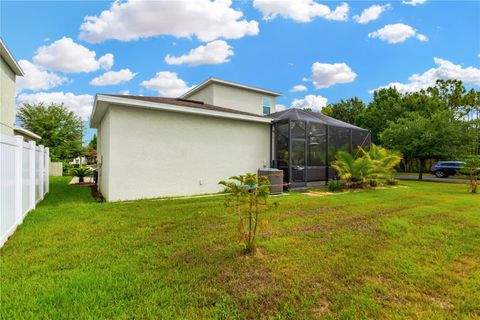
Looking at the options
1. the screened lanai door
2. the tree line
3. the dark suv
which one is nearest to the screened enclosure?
the screened lanai door

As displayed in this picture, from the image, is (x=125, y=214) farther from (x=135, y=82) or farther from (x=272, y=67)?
(x=272, y=67)

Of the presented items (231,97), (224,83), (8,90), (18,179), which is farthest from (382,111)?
(8,90)

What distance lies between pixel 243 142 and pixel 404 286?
8060 mm

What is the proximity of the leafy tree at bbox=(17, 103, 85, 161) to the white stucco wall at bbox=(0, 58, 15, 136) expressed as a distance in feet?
33.7

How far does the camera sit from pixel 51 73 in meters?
16.6

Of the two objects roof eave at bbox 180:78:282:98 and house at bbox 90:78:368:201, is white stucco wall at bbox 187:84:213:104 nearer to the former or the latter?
roof eave at bbox 180:78:282:98

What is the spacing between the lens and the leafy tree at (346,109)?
35.8m

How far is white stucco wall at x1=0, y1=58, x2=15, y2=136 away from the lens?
37.8ft

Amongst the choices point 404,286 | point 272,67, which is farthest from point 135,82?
point 404,286

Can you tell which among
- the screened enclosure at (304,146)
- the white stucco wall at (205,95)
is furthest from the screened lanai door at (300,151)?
the white stucco wall at (205,95)

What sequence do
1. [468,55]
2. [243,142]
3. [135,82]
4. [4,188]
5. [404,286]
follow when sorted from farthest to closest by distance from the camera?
[468,55] → [135,82] → [243,142] → [4,188] → [404,286]

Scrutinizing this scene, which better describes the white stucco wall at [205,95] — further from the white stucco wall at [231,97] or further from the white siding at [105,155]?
the white siding at [105,155]

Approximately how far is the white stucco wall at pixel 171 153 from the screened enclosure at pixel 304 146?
109 centimetres

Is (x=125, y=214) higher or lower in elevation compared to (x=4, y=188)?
lower
